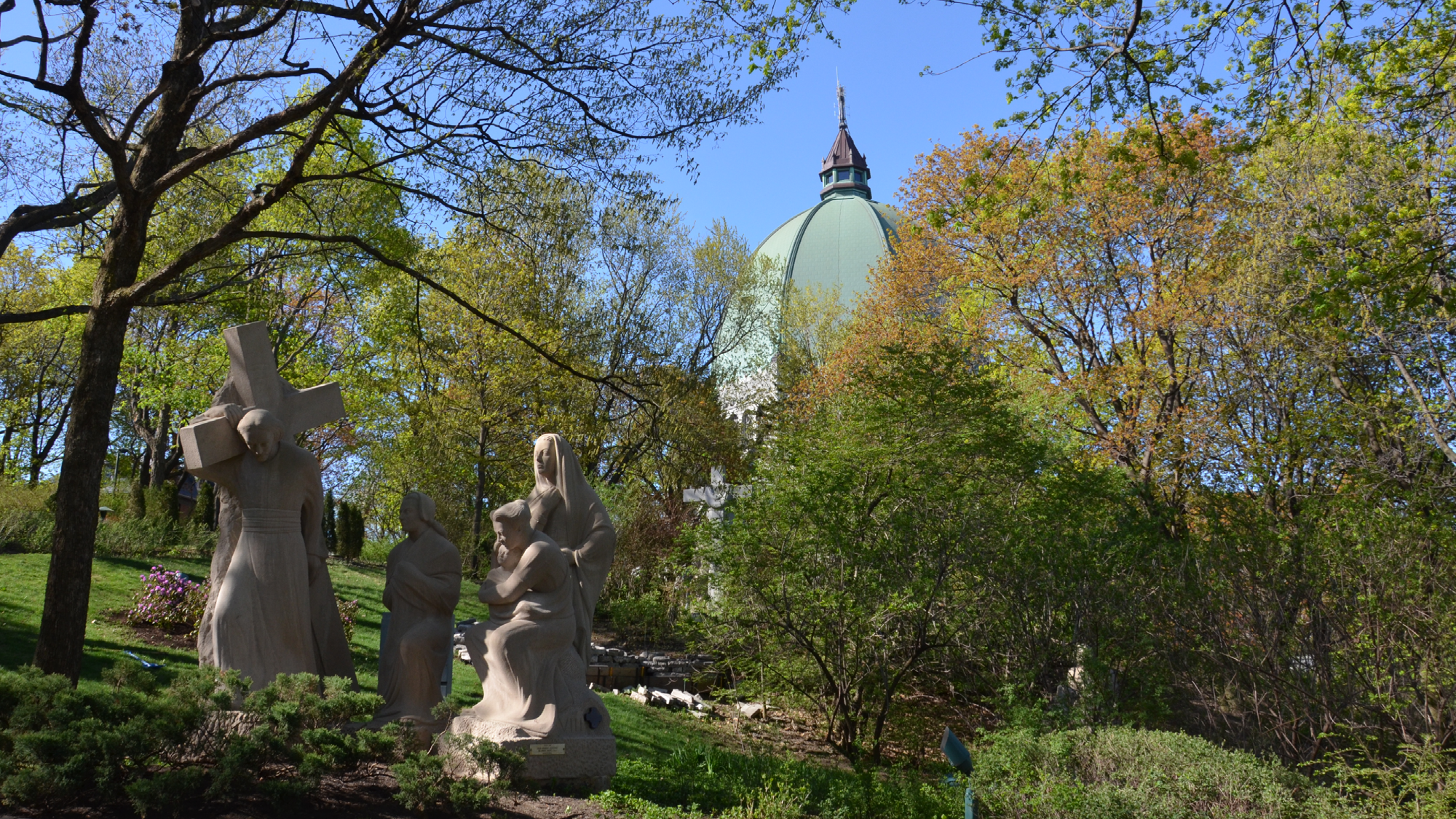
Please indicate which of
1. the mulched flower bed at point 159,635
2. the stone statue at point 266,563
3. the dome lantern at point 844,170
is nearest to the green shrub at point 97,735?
the stone statue at point 266,563

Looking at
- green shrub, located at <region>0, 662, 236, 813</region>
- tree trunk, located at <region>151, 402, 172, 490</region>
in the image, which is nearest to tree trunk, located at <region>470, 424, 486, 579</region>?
tree trunk, located at <region>151, 402, 172, 490</region>

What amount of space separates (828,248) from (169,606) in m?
28.2

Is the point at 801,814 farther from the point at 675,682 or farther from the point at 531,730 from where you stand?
the point at 675,682

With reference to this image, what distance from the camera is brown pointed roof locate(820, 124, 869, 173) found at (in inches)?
1609

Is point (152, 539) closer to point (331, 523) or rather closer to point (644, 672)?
point (331, 523)

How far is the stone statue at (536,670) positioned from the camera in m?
5.78

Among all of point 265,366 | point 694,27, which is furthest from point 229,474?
point 694,27

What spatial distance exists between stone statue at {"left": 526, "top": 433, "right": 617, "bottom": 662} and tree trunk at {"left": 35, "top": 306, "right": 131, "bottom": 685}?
9.75ft

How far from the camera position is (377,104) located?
27.2 feet

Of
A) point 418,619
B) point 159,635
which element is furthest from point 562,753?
point 159,635

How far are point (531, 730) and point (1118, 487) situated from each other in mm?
10234

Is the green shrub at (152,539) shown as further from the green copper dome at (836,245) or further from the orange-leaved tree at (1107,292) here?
the green copper dome at (836,245)

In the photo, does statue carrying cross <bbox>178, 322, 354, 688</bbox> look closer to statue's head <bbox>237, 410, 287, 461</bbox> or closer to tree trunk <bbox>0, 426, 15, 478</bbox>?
statue's head <bbox>237, 410, 287, 461</bbox>

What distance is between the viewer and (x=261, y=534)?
18.7 feet
